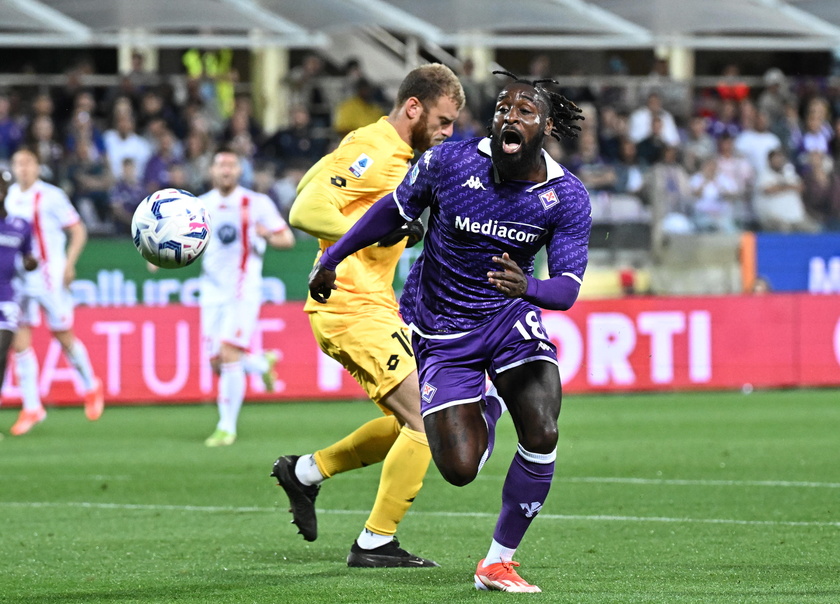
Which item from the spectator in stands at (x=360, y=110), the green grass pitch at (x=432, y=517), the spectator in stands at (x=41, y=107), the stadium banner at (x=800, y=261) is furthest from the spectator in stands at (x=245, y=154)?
the stadium banner at (x=800, y=261)

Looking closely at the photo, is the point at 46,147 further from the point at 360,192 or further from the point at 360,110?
the point at 360,192

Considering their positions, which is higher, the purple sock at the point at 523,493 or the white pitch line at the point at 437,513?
the purple sock at the point at 523,493

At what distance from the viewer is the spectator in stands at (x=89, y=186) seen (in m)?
17.4

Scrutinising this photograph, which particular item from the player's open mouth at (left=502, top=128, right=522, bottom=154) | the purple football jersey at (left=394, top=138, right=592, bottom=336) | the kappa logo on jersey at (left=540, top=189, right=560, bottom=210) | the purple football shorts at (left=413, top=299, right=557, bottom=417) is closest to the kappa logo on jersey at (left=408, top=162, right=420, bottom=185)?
the purple football jersey at (left=394, top=138, right=592, bottom=336)

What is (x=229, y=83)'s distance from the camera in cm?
2139

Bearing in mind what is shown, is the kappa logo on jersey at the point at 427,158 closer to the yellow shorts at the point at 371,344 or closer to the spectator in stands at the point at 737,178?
the yellow shorts at the point at 371,344

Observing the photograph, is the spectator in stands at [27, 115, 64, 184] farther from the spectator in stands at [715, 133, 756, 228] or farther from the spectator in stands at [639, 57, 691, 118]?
the spectator in stands at [639, 57, 691, 118]

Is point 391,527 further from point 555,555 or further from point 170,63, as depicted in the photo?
point 170,63

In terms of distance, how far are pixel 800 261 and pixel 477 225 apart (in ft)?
42.8

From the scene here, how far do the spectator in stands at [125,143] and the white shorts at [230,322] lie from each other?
5.96m

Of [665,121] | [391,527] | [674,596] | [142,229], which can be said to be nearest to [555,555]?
[391,527]

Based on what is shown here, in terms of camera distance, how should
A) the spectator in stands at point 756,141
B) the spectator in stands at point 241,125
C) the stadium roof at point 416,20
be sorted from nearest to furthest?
the spectator in stands at point 241,125, the stadium roof at point 416,20, the spectator in stands at point 756,141

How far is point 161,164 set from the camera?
18.2 m

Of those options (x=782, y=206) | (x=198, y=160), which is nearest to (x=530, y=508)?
(x=198, y=160)
